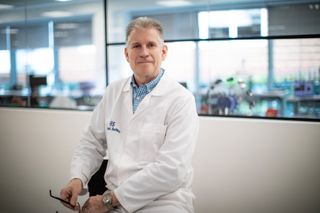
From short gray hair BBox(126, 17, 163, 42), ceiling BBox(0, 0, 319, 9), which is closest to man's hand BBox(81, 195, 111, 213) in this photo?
short gray hair BBox(126, 17, 163, 42)

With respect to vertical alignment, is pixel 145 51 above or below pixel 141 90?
above

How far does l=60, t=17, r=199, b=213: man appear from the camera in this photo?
1438mm

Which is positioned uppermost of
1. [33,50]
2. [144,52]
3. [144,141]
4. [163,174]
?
[33,50]

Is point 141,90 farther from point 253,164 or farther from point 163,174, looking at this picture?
point 253,164

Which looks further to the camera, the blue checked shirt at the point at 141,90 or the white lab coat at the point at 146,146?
the blue checked shirt at the point at 141,90

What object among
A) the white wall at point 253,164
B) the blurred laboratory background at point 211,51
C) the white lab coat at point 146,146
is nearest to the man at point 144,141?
the white lab coat at point 146,146

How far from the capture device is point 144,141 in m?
1.52

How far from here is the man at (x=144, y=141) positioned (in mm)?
1438

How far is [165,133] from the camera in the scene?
1511mm

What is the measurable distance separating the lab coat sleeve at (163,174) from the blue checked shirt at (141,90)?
0.24 metres

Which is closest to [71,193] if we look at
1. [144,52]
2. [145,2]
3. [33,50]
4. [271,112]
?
[144,52]

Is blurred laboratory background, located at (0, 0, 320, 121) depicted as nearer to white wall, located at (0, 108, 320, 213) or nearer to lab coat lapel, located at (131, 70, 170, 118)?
white wall, located at (0, 108, 320, 213)

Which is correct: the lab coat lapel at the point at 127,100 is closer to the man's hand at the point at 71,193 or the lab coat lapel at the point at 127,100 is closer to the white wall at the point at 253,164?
the man's hand at the point at 71,193

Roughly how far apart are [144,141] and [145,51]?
392mm
